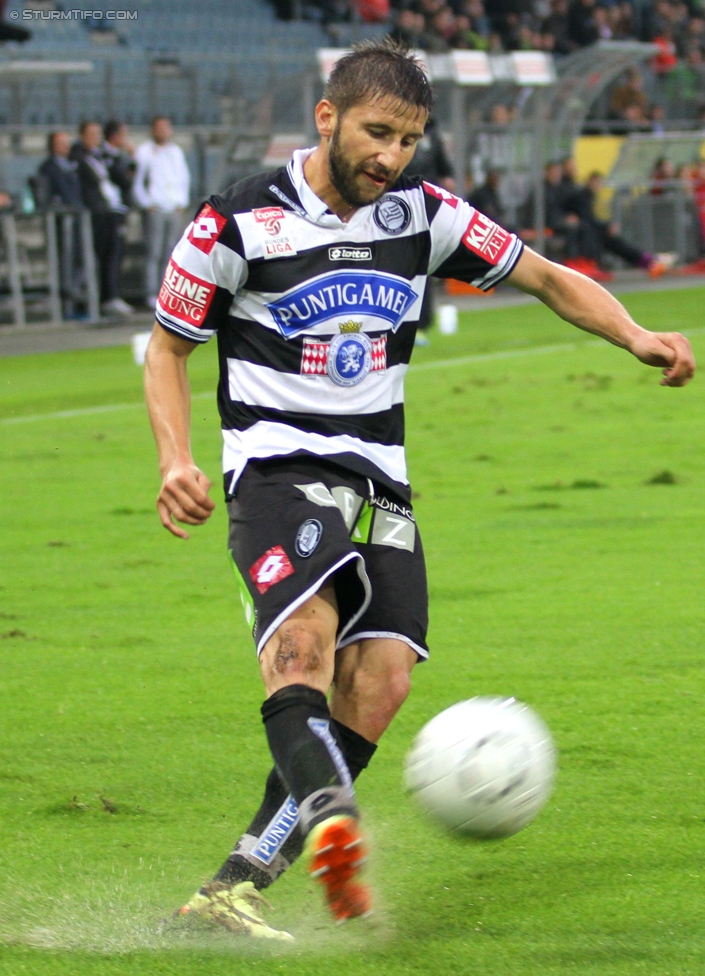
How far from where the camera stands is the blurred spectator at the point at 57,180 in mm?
18406

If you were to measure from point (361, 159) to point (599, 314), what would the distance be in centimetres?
76

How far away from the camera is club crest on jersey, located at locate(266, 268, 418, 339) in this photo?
12.0ft

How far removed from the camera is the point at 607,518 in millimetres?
8367

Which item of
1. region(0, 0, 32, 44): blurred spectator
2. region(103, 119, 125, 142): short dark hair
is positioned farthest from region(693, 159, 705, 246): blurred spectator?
region(103, 119, 125, 142): short dark hair

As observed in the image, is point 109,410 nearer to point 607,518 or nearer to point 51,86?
point 607,518

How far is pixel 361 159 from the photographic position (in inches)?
140

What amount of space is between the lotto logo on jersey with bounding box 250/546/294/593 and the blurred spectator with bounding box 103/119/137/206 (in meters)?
16.4

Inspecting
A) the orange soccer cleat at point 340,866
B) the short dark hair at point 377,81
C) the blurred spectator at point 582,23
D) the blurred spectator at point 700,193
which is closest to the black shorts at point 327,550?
the orange soccer cleat at point 340,866

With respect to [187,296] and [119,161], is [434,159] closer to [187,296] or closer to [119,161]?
[119,161]

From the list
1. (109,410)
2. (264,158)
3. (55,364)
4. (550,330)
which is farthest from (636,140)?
(109,410)

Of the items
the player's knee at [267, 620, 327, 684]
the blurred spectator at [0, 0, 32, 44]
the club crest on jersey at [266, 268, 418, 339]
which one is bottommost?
the blurred spectator at [0, 0, 32, 44]

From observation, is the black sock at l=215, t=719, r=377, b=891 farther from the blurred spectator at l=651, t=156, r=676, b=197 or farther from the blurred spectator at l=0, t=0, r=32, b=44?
the blurred spectator at l=651, t=156, r=676, b=197

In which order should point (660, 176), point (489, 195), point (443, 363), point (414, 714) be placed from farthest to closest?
point (660, 176), point (489, 195), point (443, 363), point (414, 714)

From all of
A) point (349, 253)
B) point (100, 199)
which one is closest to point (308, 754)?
point (349, 253)
